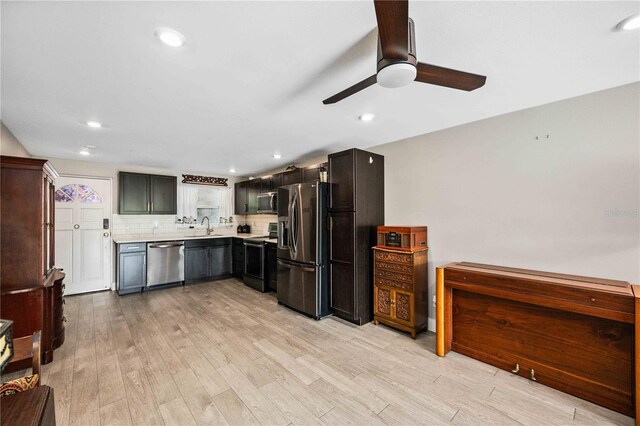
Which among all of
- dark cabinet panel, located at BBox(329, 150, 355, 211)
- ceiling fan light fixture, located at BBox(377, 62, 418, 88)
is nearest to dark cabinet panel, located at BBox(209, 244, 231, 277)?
dark cabinet panel, located at BBox(329, 150, 355, 211)

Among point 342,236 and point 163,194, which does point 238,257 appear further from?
point 342,236

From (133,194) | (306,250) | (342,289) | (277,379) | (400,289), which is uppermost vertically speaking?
(133,194)

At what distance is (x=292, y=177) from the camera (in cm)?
490

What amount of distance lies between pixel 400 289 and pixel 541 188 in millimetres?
1727

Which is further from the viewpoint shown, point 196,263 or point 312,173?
point 196,263

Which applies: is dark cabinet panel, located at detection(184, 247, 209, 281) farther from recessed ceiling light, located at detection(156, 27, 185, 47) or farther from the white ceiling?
recessed ceiling light, located at detection(156, 27, 185, 47)

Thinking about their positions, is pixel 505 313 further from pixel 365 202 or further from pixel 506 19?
pixel 506 19

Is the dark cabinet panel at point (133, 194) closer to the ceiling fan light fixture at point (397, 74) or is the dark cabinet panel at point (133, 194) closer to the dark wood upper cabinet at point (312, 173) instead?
the dark wood upper cabinet at point (312, 173)

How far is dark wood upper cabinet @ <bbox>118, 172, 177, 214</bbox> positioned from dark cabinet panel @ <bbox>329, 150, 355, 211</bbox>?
12.4ft

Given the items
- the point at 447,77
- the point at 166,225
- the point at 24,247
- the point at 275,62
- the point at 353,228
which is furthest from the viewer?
the point at 166,225

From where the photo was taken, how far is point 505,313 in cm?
251

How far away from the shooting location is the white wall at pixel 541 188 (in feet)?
7.07

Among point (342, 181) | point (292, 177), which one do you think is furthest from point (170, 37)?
point (292, 177)

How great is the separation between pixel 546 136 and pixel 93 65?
371 cm
